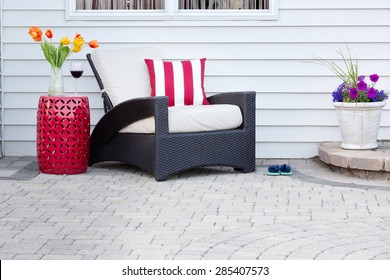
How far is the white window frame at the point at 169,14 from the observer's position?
7457 mm

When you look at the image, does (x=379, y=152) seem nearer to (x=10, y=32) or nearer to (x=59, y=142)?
(x=59, y=142)

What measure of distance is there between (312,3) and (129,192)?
2372mm

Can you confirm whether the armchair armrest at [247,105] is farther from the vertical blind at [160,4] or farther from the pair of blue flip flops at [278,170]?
the vertical blind at [160,4]

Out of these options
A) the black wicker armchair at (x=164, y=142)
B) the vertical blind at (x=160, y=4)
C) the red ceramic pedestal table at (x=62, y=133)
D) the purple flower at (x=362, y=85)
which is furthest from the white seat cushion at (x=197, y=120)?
the vertical blind at (x=160, y=4)

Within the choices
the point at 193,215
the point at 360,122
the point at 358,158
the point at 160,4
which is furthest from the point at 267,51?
the point at 193,215

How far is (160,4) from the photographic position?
24.7ft

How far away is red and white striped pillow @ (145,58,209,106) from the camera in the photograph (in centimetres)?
701

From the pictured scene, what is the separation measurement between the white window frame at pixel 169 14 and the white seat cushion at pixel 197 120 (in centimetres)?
101

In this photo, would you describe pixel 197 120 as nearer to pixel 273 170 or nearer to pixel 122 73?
pixel 273 170

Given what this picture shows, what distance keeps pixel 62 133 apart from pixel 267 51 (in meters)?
1.83

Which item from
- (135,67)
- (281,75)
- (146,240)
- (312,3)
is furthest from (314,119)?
(146,240)
